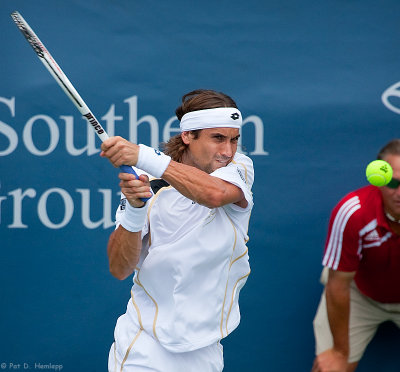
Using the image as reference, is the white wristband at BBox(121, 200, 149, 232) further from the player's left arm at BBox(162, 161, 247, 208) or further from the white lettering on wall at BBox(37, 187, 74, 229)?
the white lettering on wall at BBox(37, 187, 74, 229)

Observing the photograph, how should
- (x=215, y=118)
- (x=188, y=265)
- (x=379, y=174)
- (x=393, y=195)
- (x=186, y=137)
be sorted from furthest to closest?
(x=393, y=195), (x=379, y=174), (x=186, y=137), (x=215, y=118), (x=188, y=265)

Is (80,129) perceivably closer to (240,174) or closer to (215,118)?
(215,118)

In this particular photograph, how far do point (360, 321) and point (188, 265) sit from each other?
5.49 ft

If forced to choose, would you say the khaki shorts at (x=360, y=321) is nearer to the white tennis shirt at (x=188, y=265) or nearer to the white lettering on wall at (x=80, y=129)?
the white lettering on wall at (x=80, y=129)

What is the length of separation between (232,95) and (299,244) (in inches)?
36.1

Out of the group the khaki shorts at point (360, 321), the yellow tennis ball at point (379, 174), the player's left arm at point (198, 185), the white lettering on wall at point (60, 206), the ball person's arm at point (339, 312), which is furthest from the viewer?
the white lettering on wall at point (60, 206)

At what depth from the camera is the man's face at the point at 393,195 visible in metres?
3.66

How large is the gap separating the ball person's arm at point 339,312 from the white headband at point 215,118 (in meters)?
1.26

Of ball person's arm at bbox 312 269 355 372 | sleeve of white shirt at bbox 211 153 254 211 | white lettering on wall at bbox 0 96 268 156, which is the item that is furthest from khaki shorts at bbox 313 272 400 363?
sleeve of white shirt at bbox 211 153 254 211

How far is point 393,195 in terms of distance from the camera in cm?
366

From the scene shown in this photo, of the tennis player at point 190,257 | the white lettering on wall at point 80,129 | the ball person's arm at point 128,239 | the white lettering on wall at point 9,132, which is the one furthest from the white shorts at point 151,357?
the white lettering on wall at point 9,132

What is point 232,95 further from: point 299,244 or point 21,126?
point 21,126

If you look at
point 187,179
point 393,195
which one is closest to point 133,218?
point 187,179

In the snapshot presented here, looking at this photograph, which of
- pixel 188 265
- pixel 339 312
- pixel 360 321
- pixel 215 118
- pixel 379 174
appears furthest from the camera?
pixel 360 321
